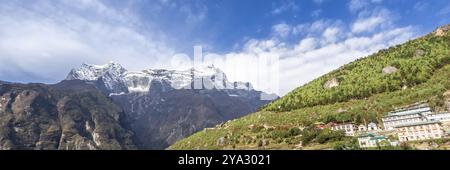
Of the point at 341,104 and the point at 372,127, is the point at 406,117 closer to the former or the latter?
the point at 372,127

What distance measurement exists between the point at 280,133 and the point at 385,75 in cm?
7852

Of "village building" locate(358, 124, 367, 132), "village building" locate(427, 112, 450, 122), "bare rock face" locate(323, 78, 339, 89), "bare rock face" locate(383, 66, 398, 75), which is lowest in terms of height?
"village building" locate(358, 124, 367, 132)

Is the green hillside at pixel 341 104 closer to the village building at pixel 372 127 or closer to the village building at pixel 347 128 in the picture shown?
the village building at pixel 347 128

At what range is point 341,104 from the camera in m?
160

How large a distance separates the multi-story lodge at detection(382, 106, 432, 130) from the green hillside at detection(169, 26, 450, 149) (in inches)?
269

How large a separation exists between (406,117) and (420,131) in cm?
1556

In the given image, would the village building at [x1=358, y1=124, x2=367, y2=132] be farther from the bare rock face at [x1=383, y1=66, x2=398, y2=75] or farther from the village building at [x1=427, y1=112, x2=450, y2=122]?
the bare rock face at [x1=383, y1=66, x2=398, y2=75]

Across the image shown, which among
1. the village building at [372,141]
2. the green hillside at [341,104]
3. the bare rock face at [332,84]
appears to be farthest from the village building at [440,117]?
the bare rock face at [332,84]

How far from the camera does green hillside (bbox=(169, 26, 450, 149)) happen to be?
416 feet

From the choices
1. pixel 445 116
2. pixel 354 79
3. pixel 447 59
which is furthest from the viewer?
pixel 354 79

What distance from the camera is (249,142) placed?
134 metres

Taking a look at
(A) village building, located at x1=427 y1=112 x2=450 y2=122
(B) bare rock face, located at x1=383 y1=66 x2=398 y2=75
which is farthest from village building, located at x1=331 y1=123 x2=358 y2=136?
(B) bare rock face, located at x1=383 y1=66 x2=398 y2=75
